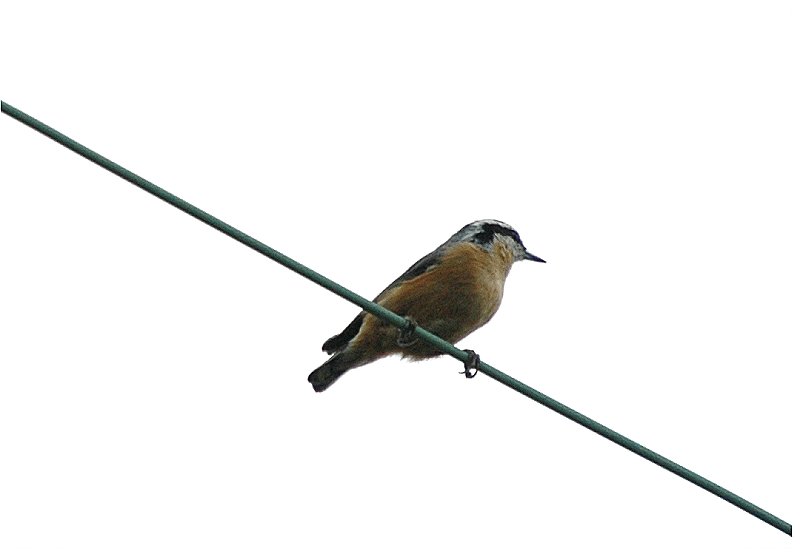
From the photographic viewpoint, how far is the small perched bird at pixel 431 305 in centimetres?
873

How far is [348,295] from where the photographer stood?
559 centimetres

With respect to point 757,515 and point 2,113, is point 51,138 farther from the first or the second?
point 757,515

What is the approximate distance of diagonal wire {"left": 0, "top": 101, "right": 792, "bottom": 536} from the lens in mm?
4691

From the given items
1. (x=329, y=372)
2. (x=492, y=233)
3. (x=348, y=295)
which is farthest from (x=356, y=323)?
(x=348, y=295)

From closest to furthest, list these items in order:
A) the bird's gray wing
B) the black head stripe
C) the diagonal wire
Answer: the diagonal wire < the bird's gray wing < the black head stripe

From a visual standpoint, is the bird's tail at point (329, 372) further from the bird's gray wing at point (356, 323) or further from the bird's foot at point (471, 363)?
the bird's foot at point (471, 363)

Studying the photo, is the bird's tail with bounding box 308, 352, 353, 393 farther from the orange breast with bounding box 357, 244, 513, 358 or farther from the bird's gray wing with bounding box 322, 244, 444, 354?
the orange breast with bounding box 357, 244, 513, 358

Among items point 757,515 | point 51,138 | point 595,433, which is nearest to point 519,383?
point 595,433

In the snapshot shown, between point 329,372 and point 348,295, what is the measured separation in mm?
3737

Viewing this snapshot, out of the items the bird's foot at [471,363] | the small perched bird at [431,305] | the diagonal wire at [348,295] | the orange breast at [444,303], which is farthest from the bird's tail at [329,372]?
the diagonal wire at [348,295]

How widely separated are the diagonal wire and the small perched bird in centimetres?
246

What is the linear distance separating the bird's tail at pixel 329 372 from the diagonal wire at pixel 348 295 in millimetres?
2943

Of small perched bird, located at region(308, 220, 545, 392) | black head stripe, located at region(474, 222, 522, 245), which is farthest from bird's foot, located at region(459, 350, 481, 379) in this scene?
black head stripe, located at region(474, 222, 522, 245)

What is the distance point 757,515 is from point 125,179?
3132 millimetres
